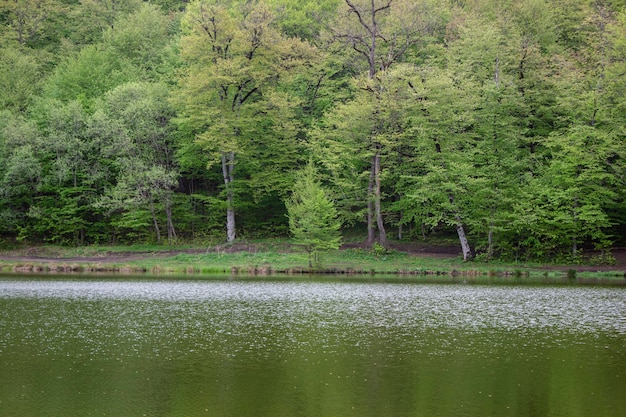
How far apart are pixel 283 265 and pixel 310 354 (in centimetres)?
2365

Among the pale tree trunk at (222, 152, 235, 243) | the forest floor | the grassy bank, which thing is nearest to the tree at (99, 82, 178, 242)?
the forest floor

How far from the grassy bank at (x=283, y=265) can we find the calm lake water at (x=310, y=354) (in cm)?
931

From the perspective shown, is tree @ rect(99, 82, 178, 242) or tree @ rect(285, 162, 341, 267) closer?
tree @ rect(285, 162, 341, 267)

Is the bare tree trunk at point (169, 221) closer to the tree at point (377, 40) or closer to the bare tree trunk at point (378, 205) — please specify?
the tree at point (377, 40)

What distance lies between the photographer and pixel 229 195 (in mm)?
49656

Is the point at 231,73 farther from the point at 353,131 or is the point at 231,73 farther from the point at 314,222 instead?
the point at 314,222

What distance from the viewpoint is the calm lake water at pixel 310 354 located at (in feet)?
38.6

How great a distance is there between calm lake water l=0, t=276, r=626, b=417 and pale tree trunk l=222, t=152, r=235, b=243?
67.2ft

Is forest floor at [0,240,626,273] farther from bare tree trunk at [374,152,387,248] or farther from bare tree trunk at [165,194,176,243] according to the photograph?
bare tree trunk at [165,194,176,243]

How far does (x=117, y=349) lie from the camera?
54.0ft

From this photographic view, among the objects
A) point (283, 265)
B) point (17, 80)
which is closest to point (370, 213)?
point (283, 265)

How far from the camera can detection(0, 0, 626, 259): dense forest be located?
41.6 meters

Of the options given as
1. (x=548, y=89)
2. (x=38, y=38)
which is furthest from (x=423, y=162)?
(x=38, y=38)

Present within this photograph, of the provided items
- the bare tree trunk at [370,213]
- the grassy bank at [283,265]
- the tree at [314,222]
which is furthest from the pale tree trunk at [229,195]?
the tree at [314,222]
